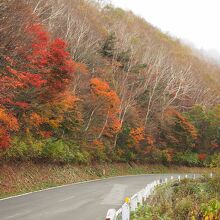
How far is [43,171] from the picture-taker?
77.3ft

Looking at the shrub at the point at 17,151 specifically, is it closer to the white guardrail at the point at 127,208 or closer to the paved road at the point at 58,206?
the paved road at the point at 58,206

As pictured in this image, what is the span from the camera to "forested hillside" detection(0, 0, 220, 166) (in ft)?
59.9

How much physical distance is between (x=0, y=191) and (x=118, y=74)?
29881 mm

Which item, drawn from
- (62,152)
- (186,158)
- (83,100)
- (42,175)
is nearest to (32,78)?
(42,175)

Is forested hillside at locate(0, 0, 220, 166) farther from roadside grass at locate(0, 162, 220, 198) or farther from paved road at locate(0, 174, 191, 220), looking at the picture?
paved road at locate(0, 174, 191, 220)

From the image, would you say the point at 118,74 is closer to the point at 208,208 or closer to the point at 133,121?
the point at 133,121

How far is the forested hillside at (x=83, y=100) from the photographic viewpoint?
1825cm

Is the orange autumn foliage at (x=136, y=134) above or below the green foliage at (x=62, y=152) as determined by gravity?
above

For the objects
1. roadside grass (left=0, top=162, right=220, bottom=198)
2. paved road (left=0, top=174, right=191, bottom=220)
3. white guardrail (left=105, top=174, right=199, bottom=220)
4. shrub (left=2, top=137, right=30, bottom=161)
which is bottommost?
roadside grass (left=0, top=162, right=220, bottom=198)

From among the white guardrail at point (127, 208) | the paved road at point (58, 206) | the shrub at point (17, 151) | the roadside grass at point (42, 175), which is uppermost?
the white guardrail at point (127, 208)

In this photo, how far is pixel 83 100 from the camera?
31.7 meters

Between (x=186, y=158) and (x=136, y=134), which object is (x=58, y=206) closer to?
(x=136, y=134)

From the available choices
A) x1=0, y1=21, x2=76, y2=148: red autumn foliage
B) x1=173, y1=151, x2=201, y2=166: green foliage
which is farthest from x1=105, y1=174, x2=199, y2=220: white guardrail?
x1=173, y1=151, x2=201, y2=166: green foliage

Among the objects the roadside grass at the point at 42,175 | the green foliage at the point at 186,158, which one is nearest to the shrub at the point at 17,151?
the roadside grass at the point at 42,175
